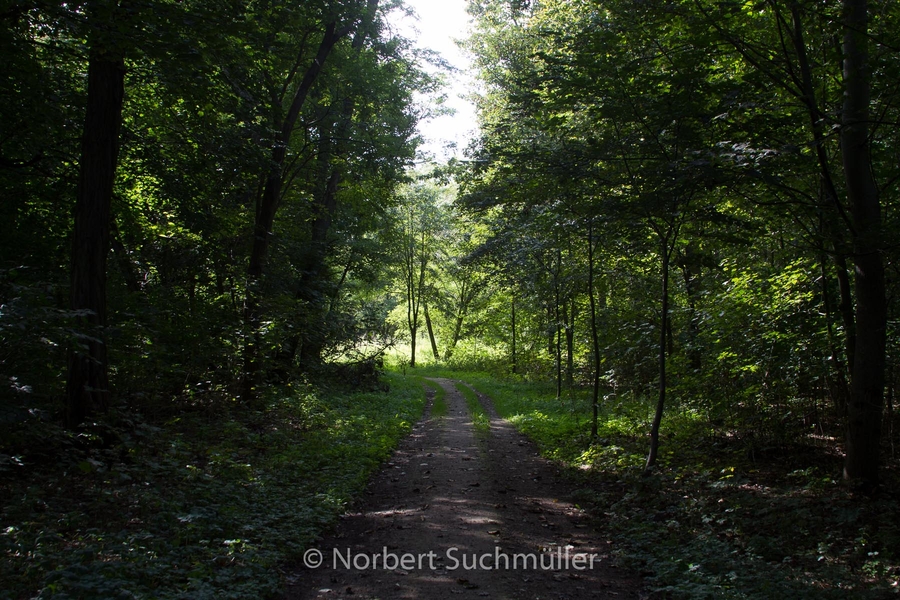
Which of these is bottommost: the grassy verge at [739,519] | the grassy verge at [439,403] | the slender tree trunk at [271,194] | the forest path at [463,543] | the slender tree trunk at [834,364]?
the forest path at [463,543]

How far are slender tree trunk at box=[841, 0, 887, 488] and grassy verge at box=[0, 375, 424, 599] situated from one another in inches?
250

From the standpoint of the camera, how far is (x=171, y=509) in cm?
544

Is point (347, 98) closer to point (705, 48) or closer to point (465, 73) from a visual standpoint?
point (465, 73)

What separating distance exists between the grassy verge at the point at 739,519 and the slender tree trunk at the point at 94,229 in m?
6.66

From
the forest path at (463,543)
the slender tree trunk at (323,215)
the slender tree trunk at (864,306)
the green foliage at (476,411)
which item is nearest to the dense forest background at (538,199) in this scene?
the slender tree trunk at (864,306)

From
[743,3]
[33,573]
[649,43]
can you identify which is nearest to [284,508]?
[33,573]

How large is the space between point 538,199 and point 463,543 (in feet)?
18.5

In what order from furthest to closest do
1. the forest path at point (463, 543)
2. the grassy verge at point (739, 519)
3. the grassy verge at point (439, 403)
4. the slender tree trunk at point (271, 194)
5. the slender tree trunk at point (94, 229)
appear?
the grassy verge at point (439, 403) → the slender tree trunk at point (271, 194) → the slender tree trunk at point (94, 229) → the forest path at point (463, 543) → the grassy verge at point (739, 519)

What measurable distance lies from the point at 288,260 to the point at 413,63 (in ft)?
24.3

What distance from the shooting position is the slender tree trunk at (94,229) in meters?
6.57

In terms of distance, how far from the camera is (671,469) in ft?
26.6

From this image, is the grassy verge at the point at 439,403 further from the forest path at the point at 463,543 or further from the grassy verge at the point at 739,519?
the forest path at the point at 463,543

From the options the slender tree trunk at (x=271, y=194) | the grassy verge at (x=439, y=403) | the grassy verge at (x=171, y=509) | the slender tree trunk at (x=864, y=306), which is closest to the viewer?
the grassy verge at (x=171, y=509)

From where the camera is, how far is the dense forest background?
241 inches
